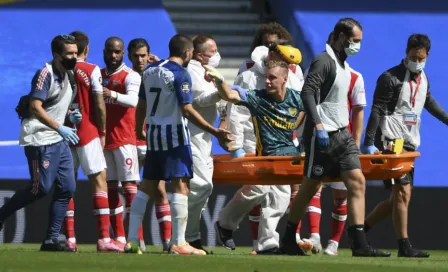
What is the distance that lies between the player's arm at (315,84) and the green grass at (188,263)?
1190 mm

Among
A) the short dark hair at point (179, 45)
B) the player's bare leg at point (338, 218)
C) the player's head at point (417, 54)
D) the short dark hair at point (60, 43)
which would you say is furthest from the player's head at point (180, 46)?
the player's bare leg at point (338, 218)

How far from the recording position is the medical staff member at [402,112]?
473 inches

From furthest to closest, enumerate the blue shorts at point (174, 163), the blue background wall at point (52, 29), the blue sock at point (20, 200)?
the blue background wall at point (52, 29) < the blue sock at point (20, 200) < the blue shorts at point (174, 163)

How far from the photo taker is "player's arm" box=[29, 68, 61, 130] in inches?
429

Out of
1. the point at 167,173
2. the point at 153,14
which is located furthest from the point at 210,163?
the point at 153,14

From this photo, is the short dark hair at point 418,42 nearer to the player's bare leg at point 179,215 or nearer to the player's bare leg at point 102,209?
the player's bare leg at point 179,215

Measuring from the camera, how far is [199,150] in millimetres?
11461

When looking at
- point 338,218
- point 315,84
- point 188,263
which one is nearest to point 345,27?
point 315,84

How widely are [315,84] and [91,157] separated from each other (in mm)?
2151

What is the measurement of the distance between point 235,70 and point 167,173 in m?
9.35

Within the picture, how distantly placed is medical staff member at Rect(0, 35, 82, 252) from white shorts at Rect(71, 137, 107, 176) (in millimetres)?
302

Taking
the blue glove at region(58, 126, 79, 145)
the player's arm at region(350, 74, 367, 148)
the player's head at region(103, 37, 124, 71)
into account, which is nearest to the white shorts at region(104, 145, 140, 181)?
the player's head at region(103, 37, 124, 71)

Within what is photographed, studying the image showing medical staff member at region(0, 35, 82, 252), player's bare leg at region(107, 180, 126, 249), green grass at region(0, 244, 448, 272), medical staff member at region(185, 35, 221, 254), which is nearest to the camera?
green grass at region(0, 244, 448, 272)

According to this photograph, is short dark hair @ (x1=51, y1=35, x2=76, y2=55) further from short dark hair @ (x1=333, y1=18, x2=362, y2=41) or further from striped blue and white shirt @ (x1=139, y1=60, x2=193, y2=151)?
short dark hair @ (x1=333, y1=18, x2=362, y2=41)
